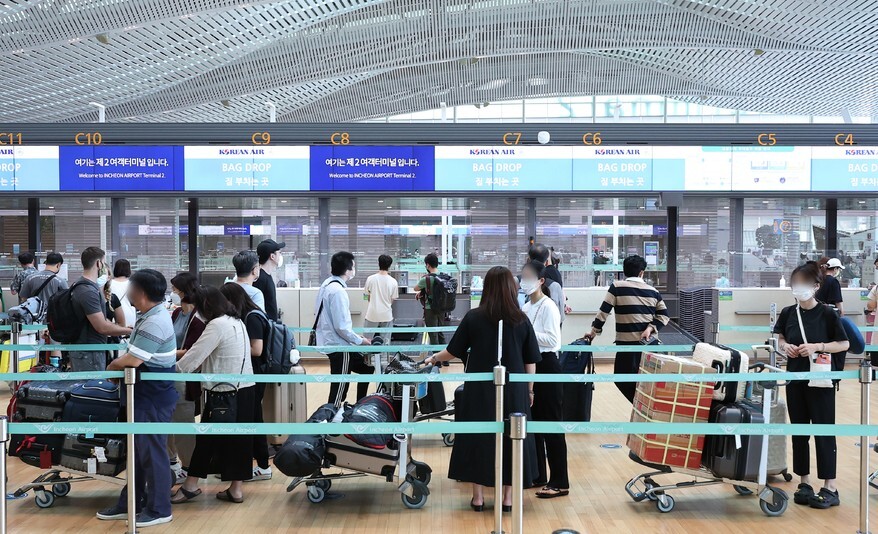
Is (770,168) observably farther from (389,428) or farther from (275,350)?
(389,428)

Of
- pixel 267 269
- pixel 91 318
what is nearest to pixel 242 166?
pixel 267 269

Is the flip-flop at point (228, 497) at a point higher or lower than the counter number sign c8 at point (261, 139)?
lower

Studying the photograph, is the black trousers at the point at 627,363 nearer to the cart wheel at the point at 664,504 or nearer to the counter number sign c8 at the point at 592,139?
the cart wheel at the point at 664,504

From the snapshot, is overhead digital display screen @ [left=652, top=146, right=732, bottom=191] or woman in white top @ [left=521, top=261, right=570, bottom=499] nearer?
woman in white top @ [left=521, top=261, right=570, bottom=499]

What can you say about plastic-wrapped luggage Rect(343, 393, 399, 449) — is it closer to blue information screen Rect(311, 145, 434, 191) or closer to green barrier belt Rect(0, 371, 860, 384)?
green barrier belt Rect(0, 371, 860, 384)

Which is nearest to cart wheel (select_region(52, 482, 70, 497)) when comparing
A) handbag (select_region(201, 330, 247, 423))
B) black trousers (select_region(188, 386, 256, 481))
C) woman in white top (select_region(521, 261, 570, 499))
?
black trousers (select_region(188, 386, 256, 481))

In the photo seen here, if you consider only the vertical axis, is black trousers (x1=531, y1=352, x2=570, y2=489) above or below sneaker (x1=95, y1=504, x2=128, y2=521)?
above

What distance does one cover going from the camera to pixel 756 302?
11781 mm

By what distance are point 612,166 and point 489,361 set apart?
6.80 meters

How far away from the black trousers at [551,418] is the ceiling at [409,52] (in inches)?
328

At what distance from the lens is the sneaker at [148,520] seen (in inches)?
197

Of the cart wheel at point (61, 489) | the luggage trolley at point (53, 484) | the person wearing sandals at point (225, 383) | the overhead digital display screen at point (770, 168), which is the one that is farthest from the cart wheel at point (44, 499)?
the overhead digital display screen at point (770, 168)

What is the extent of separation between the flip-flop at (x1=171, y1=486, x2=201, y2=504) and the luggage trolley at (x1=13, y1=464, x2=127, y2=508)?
36 centimetres

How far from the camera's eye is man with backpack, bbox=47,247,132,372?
6555 mm
